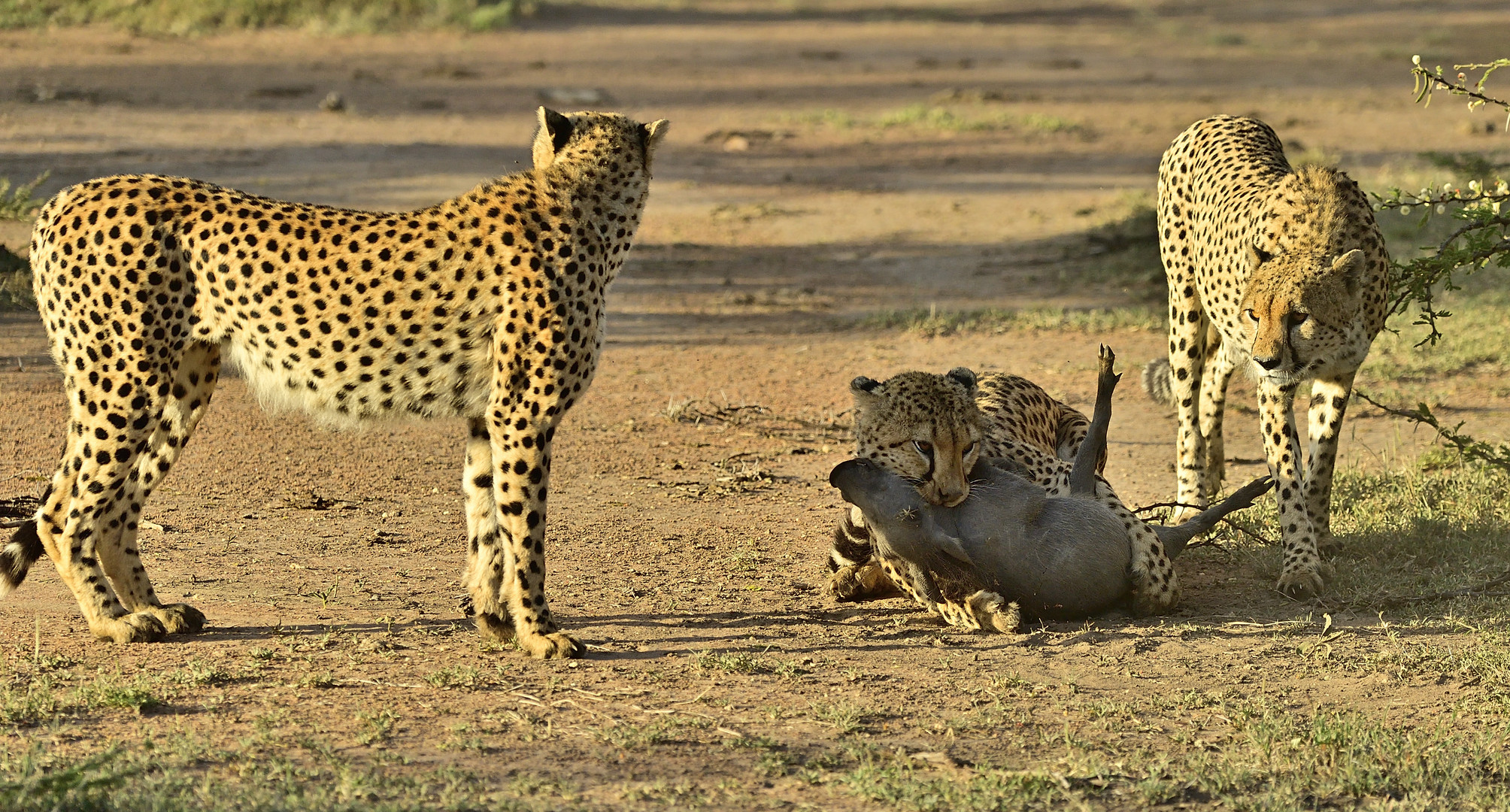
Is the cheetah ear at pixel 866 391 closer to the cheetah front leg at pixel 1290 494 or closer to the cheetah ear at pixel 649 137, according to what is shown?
the cheetah ear at pixel 649 137

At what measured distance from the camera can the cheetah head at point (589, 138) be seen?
5.50 metres

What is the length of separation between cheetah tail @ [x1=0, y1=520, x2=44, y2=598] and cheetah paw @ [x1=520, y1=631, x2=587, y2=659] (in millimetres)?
1541

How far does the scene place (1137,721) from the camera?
189 inches

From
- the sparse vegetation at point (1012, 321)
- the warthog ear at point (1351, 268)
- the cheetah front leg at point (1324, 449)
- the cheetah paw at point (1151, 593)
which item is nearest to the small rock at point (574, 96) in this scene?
the sparse vegetation at point (1012, 321)

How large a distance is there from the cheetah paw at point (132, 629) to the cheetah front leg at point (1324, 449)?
4122 mm

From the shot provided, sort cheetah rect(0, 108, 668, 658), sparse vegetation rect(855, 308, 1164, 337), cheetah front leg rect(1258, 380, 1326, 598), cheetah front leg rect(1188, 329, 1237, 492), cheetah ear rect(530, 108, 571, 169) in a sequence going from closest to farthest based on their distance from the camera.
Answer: cheetah rect(0, 108, 668, 658) → cheetah ear rect(530, 108, 571, 169) → cheetah front leg rect(1258, 380, 1326, 598) → cheetah front leg rect(1188, 329, 1237, 492) → sparse vegetation rect(855, 308, 1164, 337)

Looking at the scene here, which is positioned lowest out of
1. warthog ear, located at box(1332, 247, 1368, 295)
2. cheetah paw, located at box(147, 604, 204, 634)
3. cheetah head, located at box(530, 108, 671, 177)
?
cheetah paw, located at box(147, 604, 204, 634)

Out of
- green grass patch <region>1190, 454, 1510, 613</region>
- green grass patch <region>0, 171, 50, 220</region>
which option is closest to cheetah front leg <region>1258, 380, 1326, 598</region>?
green grass patch <region>1190, 454, 1510, 613</region>

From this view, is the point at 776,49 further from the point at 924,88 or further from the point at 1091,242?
the point at 1091,242

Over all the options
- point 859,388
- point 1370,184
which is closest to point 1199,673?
point 859,388

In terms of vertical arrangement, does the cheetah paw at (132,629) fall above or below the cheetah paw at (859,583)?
above

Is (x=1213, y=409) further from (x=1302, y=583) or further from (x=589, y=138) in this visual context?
(x=589, y=138)

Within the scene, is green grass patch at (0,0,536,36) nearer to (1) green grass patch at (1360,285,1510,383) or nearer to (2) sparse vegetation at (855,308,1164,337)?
(2) sparse vegetation at (855,308,1164,337)

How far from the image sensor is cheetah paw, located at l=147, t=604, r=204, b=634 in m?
5.32
